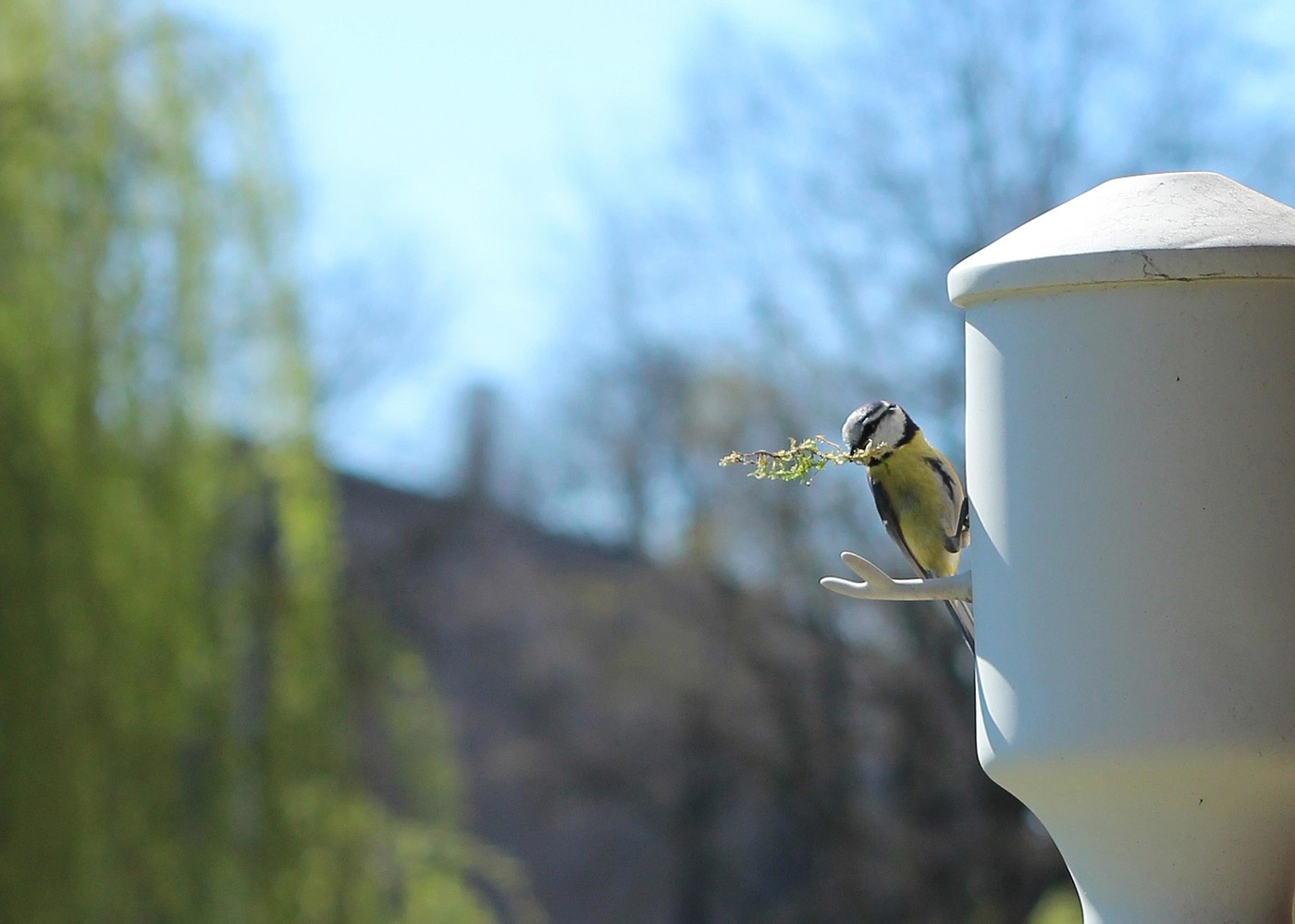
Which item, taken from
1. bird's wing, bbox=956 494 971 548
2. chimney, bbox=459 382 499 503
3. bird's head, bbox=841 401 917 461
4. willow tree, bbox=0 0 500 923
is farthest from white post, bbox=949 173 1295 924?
chimney, bbox=459 382 499 503

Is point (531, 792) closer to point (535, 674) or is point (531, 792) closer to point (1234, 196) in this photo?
point (535, 674)

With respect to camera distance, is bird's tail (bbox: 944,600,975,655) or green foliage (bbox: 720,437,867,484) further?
bird's tail (bbox: 944,600,975,655)

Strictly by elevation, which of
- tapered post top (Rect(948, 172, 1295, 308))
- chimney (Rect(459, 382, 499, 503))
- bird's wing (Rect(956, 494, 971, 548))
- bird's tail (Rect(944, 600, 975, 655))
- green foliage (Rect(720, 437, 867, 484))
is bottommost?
chimney (Rect(459, 382, 499, 503))

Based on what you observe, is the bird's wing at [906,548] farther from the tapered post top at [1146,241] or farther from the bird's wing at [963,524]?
the tapered post top at [1146,241]

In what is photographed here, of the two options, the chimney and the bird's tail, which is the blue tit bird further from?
the chimney

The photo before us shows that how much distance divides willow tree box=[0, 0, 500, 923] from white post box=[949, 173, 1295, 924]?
3.25 meters

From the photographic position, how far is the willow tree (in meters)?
4.17

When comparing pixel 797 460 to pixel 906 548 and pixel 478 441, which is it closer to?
pixel 906 548

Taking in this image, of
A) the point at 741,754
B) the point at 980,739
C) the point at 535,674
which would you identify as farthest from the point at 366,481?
the point at 980,739

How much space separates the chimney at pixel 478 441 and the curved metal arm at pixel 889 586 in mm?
10422

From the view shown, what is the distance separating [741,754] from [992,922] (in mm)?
2037

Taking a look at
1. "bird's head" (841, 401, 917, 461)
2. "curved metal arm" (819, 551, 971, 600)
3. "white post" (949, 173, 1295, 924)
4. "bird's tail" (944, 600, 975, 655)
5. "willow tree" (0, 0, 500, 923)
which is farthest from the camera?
"willow tree" (0, 0, 500, 923)

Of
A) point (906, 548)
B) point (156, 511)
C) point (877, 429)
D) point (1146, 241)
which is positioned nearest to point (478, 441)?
point (156, 511)

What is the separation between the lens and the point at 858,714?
34.4 feet
